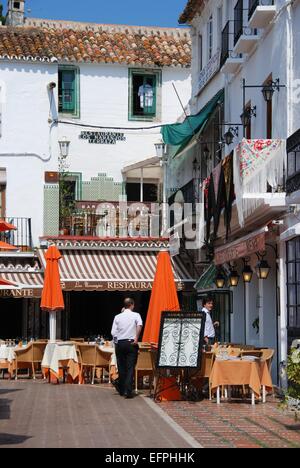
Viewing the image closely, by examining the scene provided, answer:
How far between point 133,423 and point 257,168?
23.2 ft

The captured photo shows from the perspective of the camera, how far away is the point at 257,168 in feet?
67.2

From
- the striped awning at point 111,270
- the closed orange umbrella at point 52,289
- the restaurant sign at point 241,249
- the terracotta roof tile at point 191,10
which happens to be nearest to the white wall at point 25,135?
the striped awning at point 111,270

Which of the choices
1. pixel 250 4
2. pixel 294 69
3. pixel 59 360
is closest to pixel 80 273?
pixel 59 360

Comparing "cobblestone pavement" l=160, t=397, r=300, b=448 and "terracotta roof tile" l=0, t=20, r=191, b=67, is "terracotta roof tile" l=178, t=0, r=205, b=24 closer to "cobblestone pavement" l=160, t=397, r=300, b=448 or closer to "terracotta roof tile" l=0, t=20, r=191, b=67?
"terracotta roof tile" l=0, t=20, r=191, b=67

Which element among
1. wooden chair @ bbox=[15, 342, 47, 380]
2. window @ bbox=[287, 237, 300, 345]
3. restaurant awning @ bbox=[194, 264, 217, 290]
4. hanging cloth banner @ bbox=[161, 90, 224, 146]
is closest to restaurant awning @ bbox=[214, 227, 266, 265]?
window @ bbox=[287, 237, 300, 345]

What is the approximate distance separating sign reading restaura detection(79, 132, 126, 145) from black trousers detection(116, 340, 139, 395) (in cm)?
1579

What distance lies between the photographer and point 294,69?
20125 millimetres

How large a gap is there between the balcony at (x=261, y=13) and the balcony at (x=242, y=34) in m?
0.57

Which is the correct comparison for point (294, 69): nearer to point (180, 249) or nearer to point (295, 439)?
point (295, 439)

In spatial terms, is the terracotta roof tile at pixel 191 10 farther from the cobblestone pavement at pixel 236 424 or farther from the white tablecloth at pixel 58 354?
the cobblestone pavement at pixel 236 424

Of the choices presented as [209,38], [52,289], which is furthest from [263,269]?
[209,38]

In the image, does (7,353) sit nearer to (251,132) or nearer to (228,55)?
(251,132)

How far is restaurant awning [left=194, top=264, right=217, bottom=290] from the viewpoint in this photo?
28000 millimetres
